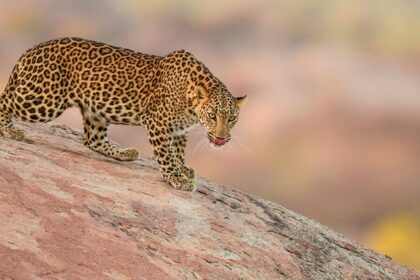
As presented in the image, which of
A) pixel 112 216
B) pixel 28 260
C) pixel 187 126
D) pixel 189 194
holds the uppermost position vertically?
pixel 187 126

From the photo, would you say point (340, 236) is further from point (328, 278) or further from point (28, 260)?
point (28, 260)

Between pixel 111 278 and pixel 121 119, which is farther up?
pixel 121 119

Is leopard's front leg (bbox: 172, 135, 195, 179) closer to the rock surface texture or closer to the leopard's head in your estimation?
the rock surface texture

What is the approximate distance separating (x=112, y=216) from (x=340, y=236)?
4192mm

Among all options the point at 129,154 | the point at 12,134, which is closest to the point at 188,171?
the point at 129,154

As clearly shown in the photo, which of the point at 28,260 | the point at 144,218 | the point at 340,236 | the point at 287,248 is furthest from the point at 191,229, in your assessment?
the point at 340,236

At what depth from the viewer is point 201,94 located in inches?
443

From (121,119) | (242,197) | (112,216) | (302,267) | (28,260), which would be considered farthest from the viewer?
(242,197)

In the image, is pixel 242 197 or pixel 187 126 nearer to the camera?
pixel 187 126

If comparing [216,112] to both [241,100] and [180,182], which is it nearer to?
[241,100]

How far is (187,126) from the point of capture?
463 inches

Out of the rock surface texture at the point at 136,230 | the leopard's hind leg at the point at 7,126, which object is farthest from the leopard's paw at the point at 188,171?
the leopard's hind leg at the point at 7,126

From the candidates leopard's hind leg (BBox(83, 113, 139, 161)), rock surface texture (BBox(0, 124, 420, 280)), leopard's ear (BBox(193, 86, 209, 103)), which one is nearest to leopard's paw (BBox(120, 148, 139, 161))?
leopard's hind leg (BBox(83, 113, 139, 161))

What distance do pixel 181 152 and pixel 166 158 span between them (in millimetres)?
601
